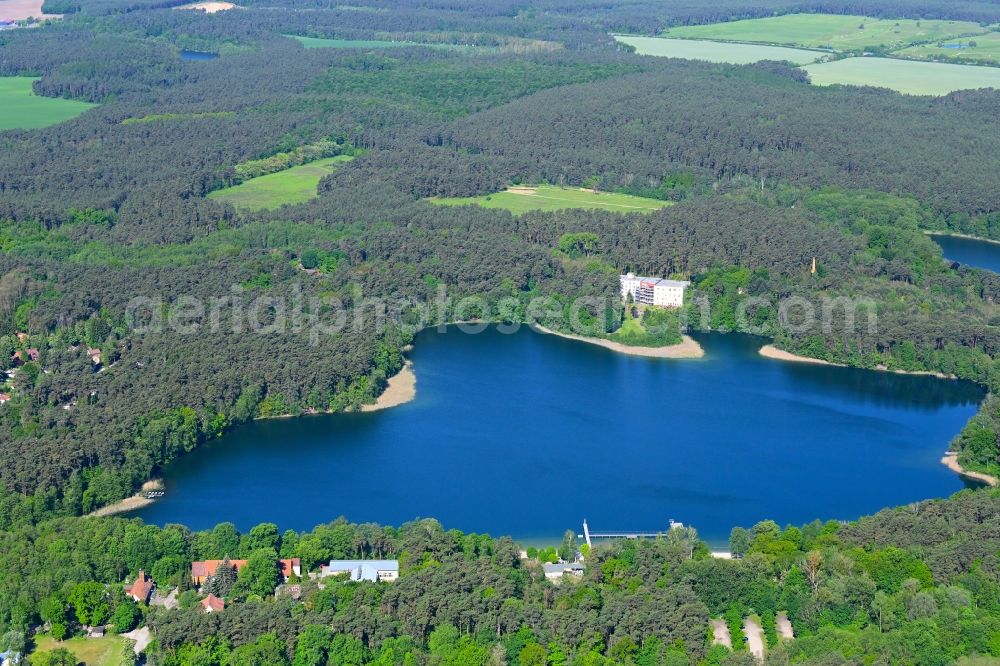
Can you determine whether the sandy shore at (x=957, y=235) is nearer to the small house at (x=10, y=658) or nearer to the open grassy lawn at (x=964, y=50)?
the open grassy lawn at (x=964, y=50)

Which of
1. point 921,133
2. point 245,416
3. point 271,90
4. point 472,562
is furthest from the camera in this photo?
point 271,90

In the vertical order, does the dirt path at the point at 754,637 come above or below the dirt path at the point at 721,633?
below

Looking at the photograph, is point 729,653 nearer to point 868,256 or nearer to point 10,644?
point 10,644

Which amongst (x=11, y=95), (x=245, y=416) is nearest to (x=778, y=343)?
(x=245, y=416)

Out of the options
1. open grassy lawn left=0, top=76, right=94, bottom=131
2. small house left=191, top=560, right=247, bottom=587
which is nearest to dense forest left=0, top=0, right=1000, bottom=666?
small house left=191, top=560, right=247, bottom=587

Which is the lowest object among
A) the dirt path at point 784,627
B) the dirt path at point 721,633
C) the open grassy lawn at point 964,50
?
the dirt path at point 784,627

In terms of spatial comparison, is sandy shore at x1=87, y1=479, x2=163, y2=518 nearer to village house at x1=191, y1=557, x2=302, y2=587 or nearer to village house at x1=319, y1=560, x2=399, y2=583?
village house at x1=191, y1=557, x2=302, y2=587

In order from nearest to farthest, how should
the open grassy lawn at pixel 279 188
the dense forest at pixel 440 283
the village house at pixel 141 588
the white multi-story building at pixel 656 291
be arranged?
1. the dense forest at pixel 440 283
2. the village house at pixel 141 588
3. the white multi-story building at pixel 656 291
4. the open grassy lawn at pixel 279 188

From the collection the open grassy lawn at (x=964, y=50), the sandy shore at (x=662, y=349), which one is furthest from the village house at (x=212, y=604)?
the open grassy lawn at (x=964, y=50)
